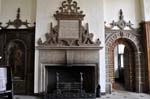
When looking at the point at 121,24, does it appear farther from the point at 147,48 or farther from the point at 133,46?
the point at 147,48

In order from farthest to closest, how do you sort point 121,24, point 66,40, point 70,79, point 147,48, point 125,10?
point 125,10 → point 121,24 → point 147,48 → point 70,79 → point 66,40

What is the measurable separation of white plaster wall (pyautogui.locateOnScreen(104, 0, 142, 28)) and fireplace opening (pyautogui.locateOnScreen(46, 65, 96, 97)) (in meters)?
2.33

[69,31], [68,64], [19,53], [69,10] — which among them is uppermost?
[69,10]

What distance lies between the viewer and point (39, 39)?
7.16 metres

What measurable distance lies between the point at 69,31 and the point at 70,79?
1.86m

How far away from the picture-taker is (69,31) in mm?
7270

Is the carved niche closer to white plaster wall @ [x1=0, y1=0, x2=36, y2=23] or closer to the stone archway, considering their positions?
the stone archway

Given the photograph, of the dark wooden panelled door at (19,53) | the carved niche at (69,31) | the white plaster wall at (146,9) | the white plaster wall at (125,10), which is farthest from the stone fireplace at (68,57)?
the white plaster wall at (146,9)

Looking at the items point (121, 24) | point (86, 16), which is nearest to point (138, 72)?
point (121, 24)

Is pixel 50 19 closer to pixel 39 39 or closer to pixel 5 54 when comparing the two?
pixel 39 39

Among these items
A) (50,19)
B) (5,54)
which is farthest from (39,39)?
(5,54)

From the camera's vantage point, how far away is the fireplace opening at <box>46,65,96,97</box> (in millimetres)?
6957

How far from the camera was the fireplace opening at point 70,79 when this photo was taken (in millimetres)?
6957

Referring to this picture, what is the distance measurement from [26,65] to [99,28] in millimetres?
3196
